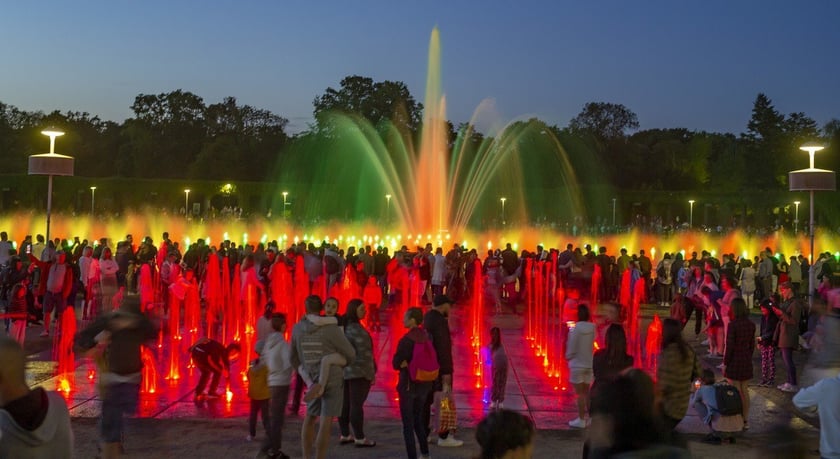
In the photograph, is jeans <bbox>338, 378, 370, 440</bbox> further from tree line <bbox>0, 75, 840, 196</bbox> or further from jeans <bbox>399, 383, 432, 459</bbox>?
tree line <bbox>0, 75, 840, 196</bbox>

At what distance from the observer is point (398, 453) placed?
9453 mm

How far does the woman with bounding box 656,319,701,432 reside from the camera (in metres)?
7.78

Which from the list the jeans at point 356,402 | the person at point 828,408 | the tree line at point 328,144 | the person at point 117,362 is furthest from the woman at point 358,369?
the tree line at point 328,144

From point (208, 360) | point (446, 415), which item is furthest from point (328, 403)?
point (208, 360)

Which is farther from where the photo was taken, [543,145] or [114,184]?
[543,145]

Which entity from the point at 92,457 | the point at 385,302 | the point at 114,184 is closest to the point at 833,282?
the point at 385,302

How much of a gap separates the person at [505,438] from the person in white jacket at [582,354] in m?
6.20

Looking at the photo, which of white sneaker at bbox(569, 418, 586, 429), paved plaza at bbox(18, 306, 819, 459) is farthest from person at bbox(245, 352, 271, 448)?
white sneaker at bbox(569, 418, 586, 429)

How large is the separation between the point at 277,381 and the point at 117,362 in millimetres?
1670

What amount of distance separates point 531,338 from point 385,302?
5865 millimetres

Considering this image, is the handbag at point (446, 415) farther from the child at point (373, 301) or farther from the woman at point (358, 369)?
the child at point (373, 301)

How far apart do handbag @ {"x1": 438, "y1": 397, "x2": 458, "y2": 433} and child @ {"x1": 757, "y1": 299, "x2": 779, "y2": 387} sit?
638cm

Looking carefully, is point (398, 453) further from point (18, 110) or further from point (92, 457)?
point (18, 110)

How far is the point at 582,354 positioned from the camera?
33.7 feet
